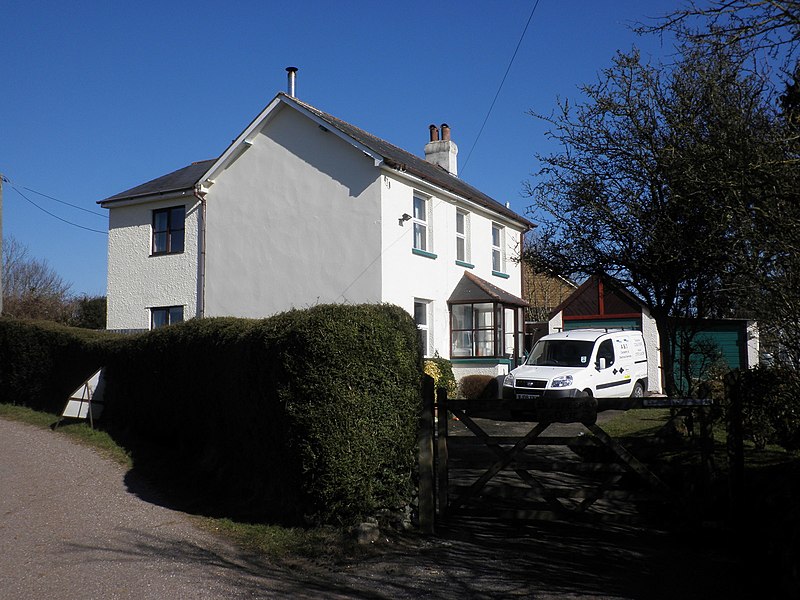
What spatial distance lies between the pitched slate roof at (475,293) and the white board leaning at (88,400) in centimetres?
1008

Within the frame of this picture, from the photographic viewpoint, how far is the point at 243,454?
957 centimetres

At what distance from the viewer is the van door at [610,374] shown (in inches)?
709

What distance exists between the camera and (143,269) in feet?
77.2

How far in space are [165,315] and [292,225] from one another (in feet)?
19.5

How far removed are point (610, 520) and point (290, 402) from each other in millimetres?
3644

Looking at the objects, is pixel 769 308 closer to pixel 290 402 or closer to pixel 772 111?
pixel 772 111

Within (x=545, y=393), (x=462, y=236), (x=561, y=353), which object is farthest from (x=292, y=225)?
(x=545, y=393)

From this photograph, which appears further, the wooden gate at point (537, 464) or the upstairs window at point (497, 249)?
the upstairs window at point (497, 249)

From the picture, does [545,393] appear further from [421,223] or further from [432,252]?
[421,223]

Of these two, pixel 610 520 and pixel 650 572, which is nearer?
pixel 650 572

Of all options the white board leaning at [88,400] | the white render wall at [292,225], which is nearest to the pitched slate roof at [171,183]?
the white render wall at [292,225]

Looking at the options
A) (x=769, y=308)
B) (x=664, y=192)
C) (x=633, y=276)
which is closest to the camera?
(x=769, y=308)

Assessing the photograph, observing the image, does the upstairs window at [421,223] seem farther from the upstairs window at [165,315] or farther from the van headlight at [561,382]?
the upstairs window at [165,315]

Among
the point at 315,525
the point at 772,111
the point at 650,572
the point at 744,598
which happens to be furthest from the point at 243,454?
the point at 772,111
